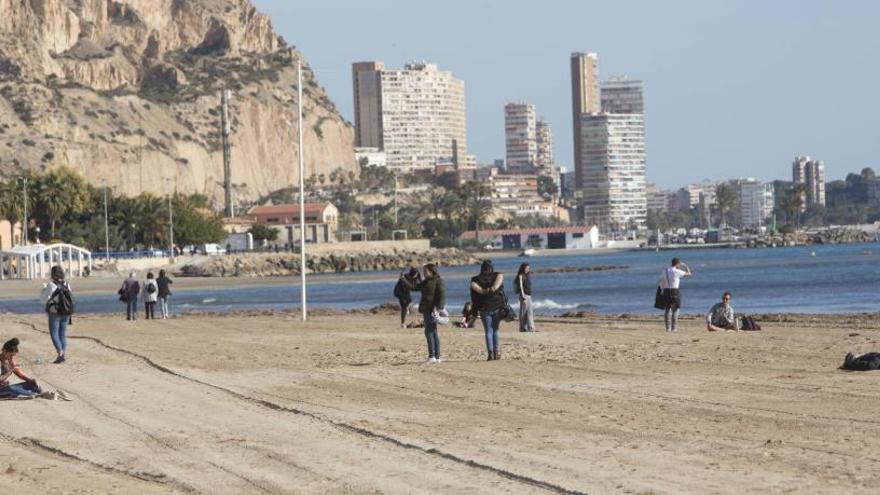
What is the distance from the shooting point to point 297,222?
A: 166000 millimetres

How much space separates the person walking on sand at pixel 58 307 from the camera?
23094mm

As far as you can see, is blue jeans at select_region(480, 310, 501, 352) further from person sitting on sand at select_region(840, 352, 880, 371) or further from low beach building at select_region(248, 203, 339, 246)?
low beach building at select_region(248, 203, 339, 246)

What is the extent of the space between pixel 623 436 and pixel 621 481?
245 cm

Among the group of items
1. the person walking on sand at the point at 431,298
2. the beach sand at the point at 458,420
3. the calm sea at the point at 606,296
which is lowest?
the calm sea at the point at 606,296

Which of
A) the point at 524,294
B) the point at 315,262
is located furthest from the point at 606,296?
the point at 315,262

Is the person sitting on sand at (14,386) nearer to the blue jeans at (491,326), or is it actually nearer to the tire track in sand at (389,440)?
the tire track in sand at (389,440)

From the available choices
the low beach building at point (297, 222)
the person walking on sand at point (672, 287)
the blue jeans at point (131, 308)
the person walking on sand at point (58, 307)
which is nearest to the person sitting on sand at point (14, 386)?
the person walking on sand at point (58, 307)

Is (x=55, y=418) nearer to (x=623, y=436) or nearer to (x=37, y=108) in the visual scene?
(x=623, y=436)

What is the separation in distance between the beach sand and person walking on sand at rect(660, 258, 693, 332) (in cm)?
208

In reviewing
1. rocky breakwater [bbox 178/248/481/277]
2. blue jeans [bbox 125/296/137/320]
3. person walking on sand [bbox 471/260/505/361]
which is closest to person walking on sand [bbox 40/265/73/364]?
person walking on sand [bbox 471/260/505/361]

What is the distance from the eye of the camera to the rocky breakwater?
115 metres

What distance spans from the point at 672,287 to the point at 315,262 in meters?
103

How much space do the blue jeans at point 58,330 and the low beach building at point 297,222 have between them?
140382mm

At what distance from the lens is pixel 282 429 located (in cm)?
1480
